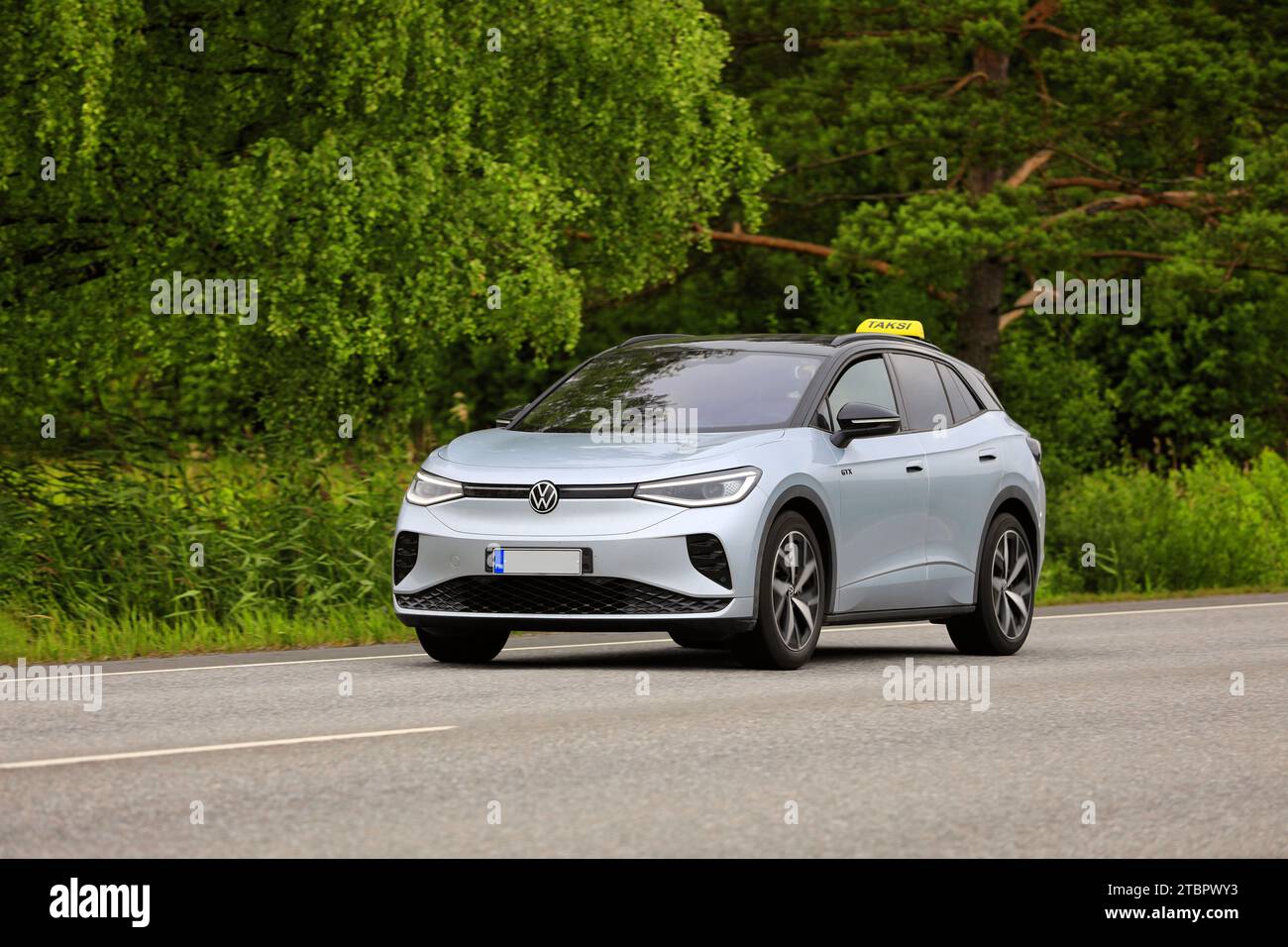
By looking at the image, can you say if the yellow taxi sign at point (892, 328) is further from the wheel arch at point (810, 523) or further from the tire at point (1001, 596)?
the wheel arch at point (810, 523)

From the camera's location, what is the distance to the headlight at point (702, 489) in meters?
11.3

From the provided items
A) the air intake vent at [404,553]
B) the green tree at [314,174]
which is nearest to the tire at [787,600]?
the air intake vent at [404,553]

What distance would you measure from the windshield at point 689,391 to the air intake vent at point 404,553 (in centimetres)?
115

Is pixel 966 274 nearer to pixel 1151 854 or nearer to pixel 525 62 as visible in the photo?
pixel 525 62

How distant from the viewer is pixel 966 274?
1334 inches

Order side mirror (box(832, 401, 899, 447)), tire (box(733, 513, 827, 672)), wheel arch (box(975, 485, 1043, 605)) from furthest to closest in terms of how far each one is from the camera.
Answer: wheel arch (box(975, 485, 1043, 605)), side mirror (box(832, 401, 899, 447)), tire (box(733, 513, 827, 672))

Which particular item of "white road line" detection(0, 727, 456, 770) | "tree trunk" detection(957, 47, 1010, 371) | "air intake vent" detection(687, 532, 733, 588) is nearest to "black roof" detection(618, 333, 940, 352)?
"air intake vent" detection(687, 532, 733, 588)

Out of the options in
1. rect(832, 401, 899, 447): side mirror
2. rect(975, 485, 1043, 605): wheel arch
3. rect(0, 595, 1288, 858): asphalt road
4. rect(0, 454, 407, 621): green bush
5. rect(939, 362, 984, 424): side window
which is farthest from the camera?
rect(0, 454, 407, 621): green bush

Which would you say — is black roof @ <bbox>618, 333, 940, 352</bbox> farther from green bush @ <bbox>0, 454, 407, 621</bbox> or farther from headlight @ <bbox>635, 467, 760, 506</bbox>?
green bush @ <bbox>0, 454, 407, 621</bbox>

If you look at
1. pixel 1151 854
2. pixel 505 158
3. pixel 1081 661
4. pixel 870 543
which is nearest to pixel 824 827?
pixel 1151 854

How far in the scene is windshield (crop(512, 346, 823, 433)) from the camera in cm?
1227

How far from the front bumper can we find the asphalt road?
1.14 feet

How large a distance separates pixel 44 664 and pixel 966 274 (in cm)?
2296

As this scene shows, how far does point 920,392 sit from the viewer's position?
1350cm
